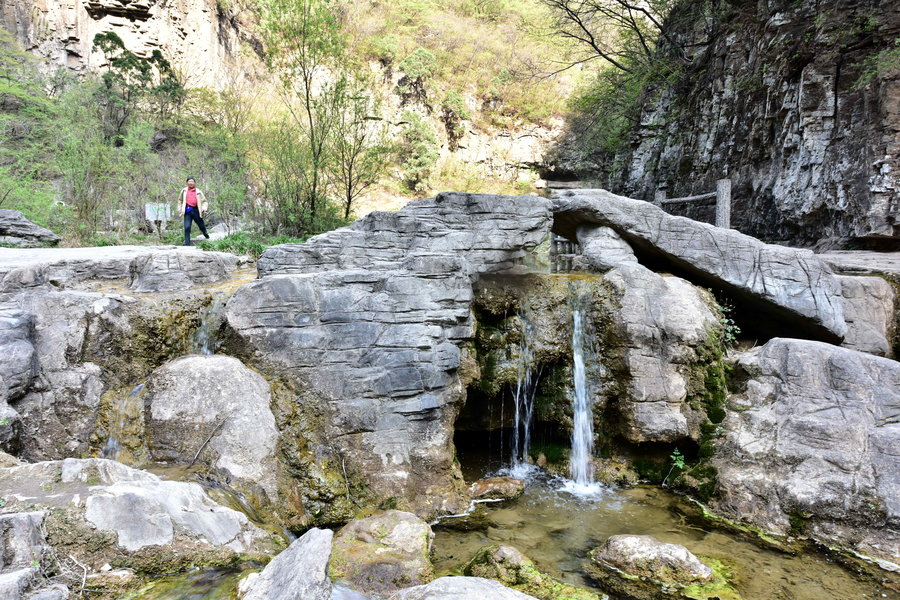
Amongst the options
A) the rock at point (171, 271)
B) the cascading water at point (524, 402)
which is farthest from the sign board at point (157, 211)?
the cascading water at point (524, 402)

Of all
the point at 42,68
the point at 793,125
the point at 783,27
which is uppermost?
the point at 42,68

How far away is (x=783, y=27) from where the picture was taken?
11797 millimetres

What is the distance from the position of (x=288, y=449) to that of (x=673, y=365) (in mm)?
5234

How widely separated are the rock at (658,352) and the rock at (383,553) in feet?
11.6

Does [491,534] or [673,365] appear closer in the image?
[491,534]

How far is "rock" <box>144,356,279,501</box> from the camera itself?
521 cm

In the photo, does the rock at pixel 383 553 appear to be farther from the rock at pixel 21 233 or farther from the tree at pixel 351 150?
the rock at pixel 21 233

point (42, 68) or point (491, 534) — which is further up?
point (42, 68)

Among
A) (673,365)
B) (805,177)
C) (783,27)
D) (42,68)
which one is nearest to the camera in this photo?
(673,365)

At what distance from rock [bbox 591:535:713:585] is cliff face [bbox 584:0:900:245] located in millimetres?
8475

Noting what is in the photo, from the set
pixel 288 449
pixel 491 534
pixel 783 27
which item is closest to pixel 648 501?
pixel 491 534

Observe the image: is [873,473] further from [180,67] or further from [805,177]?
[180,67]

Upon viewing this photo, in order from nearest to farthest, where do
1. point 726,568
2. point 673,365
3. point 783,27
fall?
point 726,568, point 673,365, point 783,27

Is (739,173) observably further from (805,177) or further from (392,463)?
(392,463)
